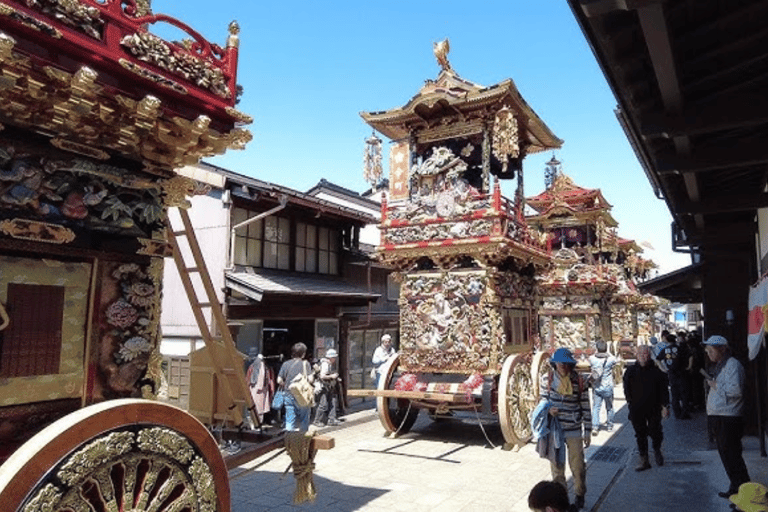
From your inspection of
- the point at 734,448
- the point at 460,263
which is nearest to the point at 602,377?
the point at 460,263

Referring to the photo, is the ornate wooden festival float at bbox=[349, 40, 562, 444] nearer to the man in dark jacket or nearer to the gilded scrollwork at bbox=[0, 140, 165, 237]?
the man in dark jacket

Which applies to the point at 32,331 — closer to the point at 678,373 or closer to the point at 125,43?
the point at 125,43

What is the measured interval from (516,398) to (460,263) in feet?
9.50

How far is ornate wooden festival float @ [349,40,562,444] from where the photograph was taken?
34.1ft

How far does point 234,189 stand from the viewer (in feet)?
39.8

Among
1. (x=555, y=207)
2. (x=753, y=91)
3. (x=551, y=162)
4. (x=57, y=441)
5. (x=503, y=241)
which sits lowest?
(x=57, y=441)

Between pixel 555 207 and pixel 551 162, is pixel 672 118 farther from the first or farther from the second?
pixel 551 162

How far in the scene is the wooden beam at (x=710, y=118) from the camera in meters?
4.56

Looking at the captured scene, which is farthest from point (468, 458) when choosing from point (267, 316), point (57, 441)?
point (57, 441)

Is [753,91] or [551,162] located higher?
[551,162]

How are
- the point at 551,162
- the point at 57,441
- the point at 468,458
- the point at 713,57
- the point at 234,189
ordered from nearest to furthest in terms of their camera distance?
the point at 57,441, the point at 713,57, the point at 468,458, the point at 234,189, the point at 551,162

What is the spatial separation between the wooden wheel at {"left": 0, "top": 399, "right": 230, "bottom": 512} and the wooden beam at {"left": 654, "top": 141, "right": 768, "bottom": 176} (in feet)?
17.4

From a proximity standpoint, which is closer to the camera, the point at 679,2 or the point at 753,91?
the point at 679,2

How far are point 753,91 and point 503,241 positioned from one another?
5742 millimetres
